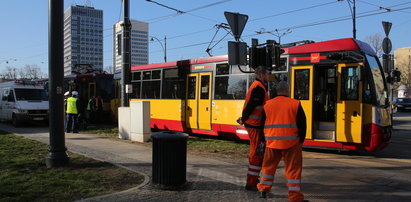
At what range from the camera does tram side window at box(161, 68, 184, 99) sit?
1354 cm

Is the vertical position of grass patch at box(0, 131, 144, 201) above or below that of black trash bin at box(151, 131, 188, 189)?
below

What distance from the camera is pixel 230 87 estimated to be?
1170cm

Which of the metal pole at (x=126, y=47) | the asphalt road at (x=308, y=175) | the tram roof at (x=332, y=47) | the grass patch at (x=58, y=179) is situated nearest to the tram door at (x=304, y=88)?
the tram roof at (x=332, y=47)

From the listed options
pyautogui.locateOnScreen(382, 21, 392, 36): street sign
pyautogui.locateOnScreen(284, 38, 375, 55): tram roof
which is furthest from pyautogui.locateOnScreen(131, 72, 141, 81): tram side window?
pyautogui.locateOnScreen(382, 21, 392, 36): street sign

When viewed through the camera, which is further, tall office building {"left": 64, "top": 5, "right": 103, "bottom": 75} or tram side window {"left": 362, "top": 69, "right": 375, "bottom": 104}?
tall office building {"left": 64, "top": 5, "right": 103, "bottom": 75}

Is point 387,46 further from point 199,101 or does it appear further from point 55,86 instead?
point 55,86

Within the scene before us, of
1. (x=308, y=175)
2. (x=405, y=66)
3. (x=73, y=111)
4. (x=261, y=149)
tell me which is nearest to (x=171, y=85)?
(x=73, y=111)

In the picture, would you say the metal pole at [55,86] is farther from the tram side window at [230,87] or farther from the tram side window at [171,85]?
the tram side window at [171,85]

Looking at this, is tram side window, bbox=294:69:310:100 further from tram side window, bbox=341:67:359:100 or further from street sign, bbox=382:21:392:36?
street sign, bbox=382:21:392:36

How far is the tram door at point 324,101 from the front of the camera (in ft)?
31.7

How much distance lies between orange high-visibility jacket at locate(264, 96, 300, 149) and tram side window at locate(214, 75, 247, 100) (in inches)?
239

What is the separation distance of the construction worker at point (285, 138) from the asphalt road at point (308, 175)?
0.53 metres

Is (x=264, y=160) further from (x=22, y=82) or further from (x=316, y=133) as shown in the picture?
(x=22, y=82)

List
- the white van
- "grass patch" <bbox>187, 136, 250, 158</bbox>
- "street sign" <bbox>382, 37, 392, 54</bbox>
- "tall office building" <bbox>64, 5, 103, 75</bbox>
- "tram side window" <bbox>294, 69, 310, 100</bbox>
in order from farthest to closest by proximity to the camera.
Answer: "tall office building" <bbox>64, 5, 103, 75</bbox> → the white van → "street sign" <bbox>382, 37, 392, 54</bbox> → "tram side window" <bbox>294, 69, 310, 100</bbox> → "grass patch" <bbox>187, 136, 250, 158</bbox>
